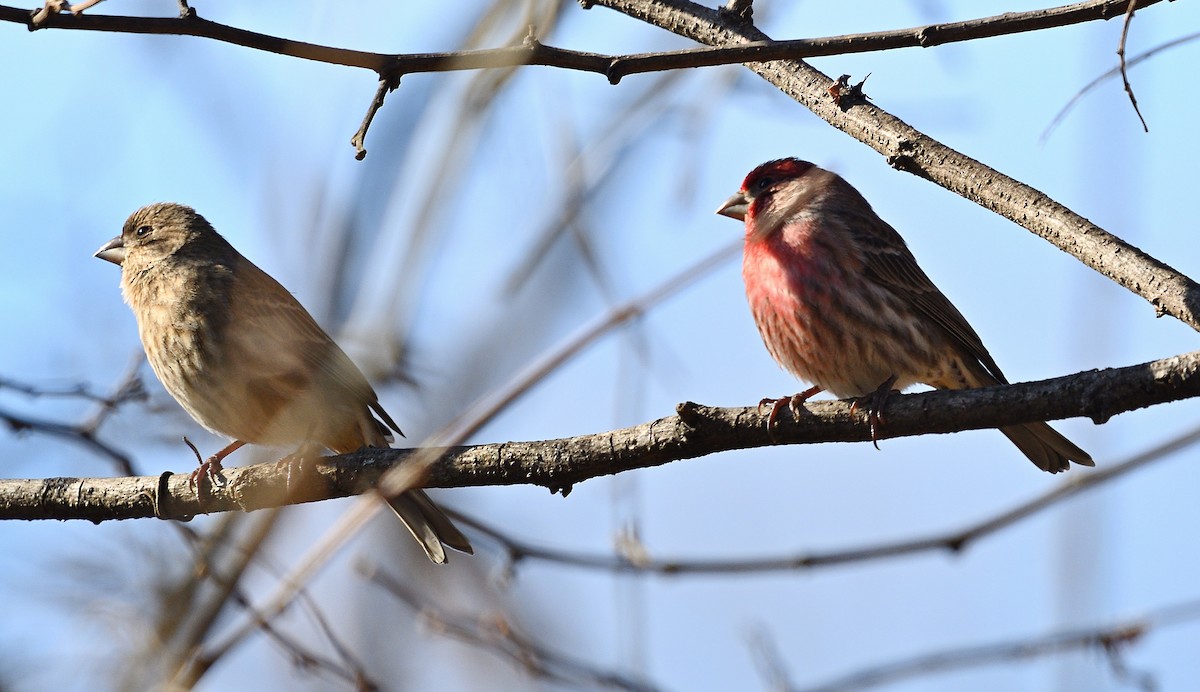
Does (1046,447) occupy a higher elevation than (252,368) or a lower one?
lower

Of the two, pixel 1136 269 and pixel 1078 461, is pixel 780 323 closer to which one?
pixel 1078 461

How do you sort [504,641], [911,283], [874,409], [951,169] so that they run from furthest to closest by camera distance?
[911,283]
[504,641]
[951,169]
[874,409]

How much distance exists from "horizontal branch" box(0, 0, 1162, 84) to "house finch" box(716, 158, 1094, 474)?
8.78 feet

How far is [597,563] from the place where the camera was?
499 centimetres

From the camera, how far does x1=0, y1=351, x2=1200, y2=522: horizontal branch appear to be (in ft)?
11.5

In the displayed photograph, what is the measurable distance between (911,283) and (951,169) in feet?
8.34

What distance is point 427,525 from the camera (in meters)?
6.16

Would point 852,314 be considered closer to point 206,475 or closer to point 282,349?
point 282,349

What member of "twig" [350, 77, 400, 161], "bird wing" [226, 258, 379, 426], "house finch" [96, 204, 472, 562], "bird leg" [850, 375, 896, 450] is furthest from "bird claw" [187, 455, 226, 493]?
"bird leg" [850, 375, 896, 450]

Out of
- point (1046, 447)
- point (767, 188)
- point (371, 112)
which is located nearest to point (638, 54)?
point (371, 112)

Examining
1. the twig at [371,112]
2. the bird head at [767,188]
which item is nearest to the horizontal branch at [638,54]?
the twig at [371,112]

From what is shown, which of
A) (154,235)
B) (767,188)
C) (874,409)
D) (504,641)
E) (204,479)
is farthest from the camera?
(154,235)

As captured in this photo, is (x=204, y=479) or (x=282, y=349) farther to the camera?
(x=282, y=349)

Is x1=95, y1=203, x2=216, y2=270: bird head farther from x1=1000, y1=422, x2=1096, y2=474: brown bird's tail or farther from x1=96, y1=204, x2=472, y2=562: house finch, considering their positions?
x1=1000, y1=422, x2=1096, y2=474: brown bird's tail
